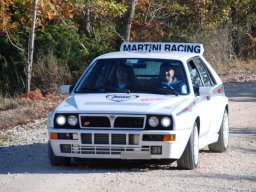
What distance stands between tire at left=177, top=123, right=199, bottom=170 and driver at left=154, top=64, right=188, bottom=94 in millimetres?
579

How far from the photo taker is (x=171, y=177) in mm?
8781

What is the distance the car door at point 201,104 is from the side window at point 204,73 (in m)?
0.15

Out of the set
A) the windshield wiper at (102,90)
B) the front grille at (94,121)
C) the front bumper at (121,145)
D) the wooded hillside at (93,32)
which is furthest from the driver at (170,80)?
the wooded hillside at (93,32)

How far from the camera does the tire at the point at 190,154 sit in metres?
9.12

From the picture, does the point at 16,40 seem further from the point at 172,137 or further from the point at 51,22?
the point at 172,137

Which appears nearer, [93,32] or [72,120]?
[72,120]

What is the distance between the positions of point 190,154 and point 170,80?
1152 mm

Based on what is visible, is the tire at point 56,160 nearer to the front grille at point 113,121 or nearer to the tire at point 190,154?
the front grille at point 113,121

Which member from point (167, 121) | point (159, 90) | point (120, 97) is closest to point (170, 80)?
point (159, 90)

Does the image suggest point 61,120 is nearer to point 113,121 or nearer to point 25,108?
point 113,121

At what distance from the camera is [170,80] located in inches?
387

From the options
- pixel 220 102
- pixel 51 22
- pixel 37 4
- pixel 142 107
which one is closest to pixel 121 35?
pixel 51 22

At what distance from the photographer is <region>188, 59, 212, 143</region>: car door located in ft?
31.9

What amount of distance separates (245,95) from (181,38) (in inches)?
368
